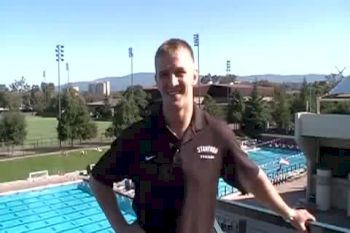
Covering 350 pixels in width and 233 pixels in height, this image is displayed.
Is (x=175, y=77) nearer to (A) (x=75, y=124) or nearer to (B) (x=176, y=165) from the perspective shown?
→ (B) (x=176, y=165)

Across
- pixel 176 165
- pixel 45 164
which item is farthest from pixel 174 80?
pixel 45 164

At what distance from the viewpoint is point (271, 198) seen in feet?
5.06

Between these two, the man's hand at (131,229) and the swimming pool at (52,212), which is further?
the swimming pool at (52,212)

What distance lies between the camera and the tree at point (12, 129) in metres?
28.2

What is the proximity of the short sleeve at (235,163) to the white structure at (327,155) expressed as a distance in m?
14.5

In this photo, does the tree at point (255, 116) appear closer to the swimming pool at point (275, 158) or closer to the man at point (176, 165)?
the swimming pool at point (275, 158)

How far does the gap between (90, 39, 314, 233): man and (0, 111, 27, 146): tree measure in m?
28.5

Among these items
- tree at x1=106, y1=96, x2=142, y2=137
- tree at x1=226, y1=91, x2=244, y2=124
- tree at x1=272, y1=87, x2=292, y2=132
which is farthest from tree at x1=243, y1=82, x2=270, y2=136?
tree at x1=106, y1=96, x2=142, y2=137

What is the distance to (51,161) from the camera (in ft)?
84.8

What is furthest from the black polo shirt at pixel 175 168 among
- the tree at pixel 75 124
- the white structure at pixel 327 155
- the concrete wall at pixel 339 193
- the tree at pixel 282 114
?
the tree at pixel 282 114

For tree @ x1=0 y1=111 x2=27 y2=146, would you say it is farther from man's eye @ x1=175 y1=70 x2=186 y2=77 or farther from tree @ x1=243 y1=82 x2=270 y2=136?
man's eye @ x1=175 y1=70 x2=186 y2=77

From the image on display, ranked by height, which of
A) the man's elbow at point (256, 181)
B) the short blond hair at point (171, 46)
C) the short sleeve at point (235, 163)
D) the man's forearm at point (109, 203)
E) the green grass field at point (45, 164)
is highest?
the short blond hair at point (171, 46)

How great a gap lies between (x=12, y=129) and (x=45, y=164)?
16.3 feet

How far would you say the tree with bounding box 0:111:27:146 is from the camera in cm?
2816
